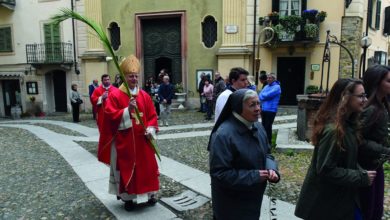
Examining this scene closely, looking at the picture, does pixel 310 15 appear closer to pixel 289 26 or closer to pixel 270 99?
pixel 289 26

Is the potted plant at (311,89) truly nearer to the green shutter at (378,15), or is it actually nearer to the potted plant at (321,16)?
the potted plant at (321,16)

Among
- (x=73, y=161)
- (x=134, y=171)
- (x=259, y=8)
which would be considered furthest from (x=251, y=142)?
(x=259, y=8)

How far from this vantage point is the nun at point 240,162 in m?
2.34

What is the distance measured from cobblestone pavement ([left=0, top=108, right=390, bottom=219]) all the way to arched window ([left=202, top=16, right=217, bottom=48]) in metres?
9.04

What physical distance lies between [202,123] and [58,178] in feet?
22.9

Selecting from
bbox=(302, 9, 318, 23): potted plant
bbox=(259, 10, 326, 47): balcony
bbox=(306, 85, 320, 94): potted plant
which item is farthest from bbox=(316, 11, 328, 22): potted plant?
bbox=(306, 85, 320, 94): potted plant

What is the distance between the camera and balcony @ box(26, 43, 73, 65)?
1914 cm

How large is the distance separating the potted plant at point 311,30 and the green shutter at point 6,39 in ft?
57.7

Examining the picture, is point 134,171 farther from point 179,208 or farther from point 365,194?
point 365,194

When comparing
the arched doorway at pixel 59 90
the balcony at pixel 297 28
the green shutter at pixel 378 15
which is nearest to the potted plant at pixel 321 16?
the balcony at pixel 297 28

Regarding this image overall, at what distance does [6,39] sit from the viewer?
68.5 feet

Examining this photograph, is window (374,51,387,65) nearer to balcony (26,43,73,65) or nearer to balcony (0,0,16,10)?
balcony (26,43,73,65)

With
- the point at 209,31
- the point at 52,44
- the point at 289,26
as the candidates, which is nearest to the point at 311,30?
the point at 289,26

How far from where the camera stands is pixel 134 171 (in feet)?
13.4
